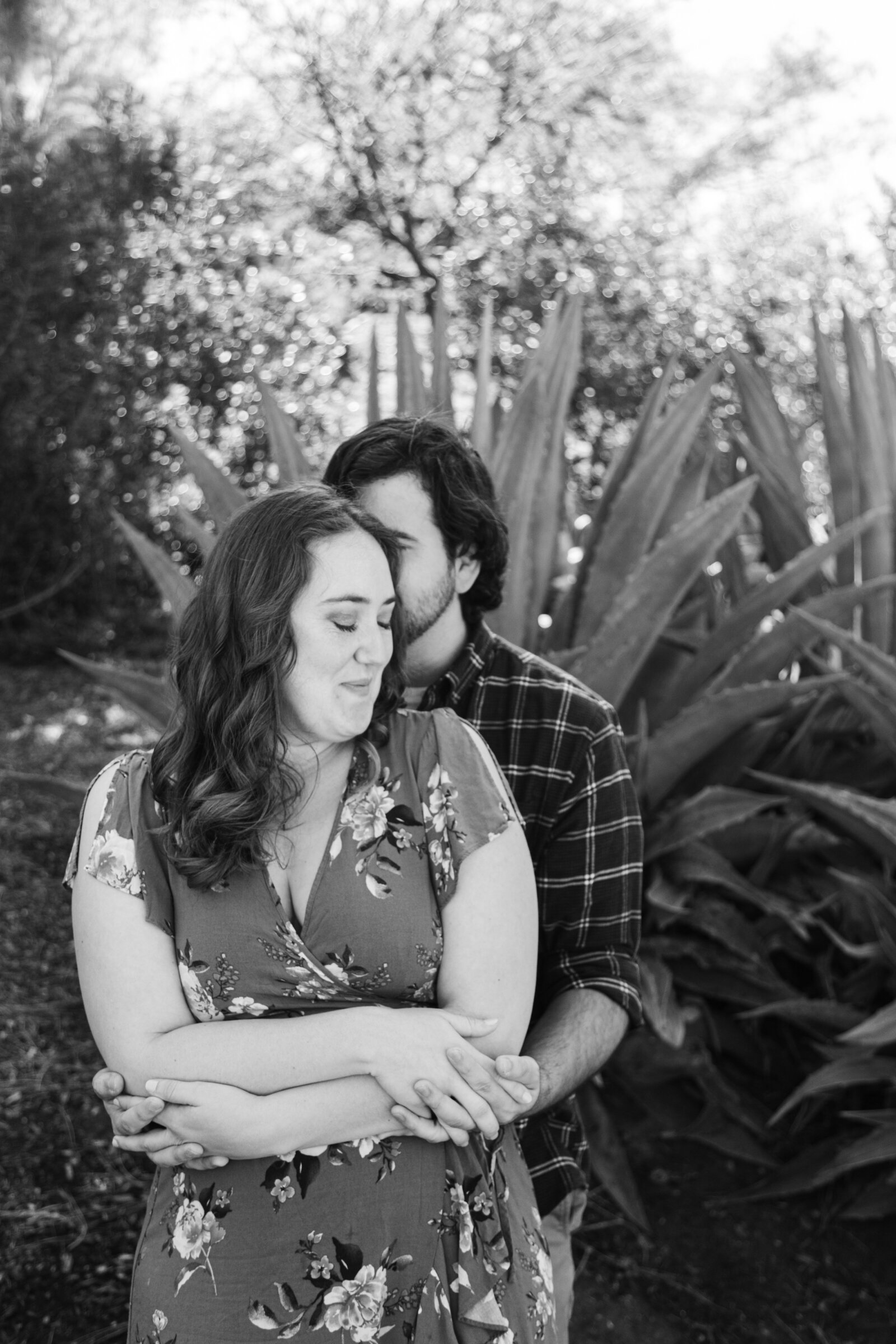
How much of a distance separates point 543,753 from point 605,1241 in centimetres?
110

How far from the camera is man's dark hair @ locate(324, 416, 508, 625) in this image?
6.66 ft

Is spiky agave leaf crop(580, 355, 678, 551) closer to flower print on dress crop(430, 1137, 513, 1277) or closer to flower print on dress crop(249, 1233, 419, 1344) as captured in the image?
flower print on dress crop(430, 1137, 513, 1277)

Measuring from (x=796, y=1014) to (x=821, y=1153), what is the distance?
29cm

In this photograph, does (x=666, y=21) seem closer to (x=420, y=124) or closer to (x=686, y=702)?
(x=420, y=124)

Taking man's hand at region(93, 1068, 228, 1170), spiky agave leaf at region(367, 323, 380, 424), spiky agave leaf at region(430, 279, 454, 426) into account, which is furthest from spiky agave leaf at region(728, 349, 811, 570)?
man's hand at region(93, 1068, 228, 1170)

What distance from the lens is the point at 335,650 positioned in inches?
64.6

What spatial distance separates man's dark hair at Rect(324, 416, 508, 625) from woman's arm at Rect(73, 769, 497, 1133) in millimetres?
773

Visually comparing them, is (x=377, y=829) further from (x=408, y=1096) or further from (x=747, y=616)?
(x=747, y=616)

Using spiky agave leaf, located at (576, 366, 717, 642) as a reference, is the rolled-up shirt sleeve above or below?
below

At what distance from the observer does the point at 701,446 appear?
366cm

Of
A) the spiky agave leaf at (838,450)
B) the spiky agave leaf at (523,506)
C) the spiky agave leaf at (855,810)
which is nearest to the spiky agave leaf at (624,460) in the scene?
the spiky agave leaf at (523,506)

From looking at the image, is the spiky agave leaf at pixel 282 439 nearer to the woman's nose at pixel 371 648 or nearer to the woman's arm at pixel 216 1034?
the woman's nose at pixel 371 648

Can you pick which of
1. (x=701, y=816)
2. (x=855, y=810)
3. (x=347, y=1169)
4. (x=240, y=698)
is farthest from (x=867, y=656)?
(x=347, y=1169)

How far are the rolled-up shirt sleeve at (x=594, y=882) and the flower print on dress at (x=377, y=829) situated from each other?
41 cm
